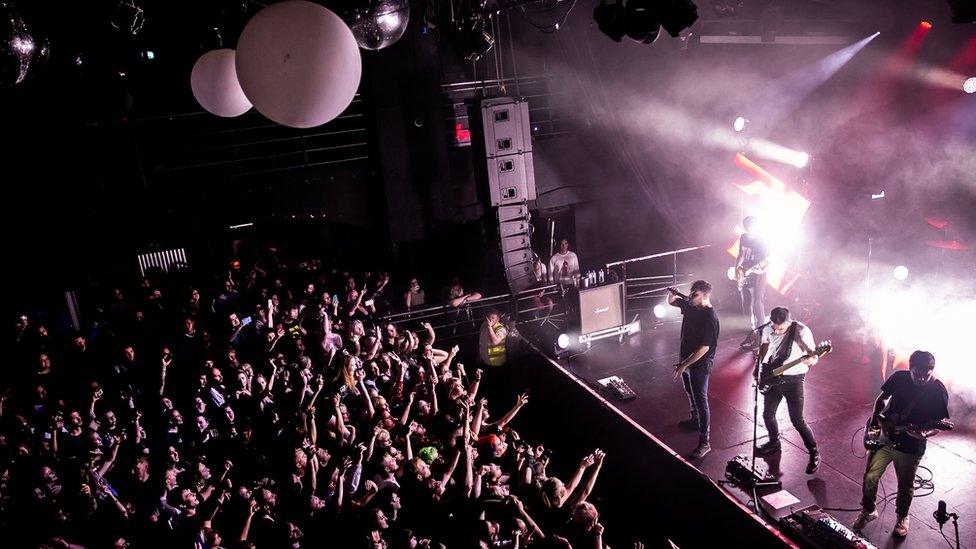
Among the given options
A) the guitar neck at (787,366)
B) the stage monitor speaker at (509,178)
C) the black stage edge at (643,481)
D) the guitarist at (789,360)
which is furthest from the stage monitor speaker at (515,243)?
the guitar neck at (787,366)

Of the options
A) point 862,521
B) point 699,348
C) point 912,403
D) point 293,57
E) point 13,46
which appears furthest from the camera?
point 699,348

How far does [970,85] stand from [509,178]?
17.0 feet

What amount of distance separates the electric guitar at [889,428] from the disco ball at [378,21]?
364cm

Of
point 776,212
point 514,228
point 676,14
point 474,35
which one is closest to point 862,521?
point 676,14

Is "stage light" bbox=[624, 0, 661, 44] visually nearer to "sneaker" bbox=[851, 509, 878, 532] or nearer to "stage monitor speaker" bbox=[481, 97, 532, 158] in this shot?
"stage monitor speaker" bbox=[481, 97, 532, 158]

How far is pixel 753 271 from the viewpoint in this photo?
21.4 ft

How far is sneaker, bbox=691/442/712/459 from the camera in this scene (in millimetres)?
4770

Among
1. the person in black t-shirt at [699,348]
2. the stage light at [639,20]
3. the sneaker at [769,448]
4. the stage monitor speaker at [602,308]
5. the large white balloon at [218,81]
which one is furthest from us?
the stage monitor speaker at [602,308]

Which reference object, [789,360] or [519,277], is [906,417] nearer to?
[789,360]

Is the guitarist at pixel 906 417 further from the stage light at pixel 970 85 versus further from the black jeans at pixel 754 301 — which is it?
the stage light at pixel 970 85

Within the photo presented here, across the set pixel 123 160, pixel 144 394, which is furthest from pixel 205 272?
pixel 144 394

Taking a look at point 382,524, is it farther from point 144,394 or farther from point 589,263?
point 589,263

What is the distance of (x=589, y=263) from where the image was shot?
991 centimetres

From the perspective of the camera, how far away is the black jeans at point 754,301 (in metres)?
6.69
